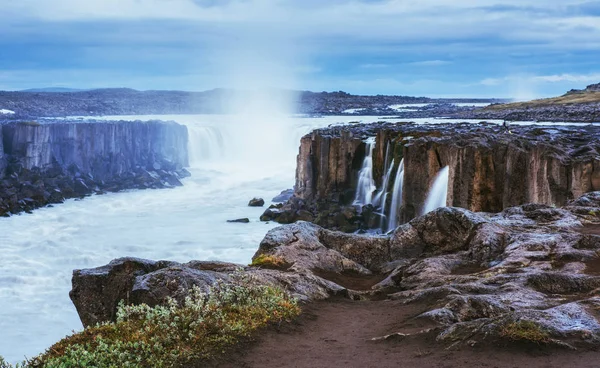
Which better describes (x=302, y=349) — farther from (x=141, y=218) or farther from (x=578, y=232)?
(x=141, y=218)

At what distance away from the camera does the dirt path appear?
9.58 metres

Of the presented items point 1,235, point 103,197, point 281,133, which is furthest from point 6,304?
point 281,133

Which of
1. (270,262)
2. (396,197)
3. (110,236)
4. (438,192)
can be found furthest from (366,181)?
(270,262)

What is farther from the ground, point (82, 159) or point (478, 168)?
point (478, 168)

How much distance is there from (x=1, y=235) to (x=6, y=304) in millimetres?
17685

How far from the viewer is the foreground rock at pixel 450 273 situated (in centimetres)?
1096

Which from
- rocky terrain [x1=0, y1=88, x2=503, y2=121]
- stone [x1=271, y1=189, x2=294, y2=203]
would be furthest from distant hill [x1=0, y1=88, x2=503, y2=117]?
stone [x1=271, y1=189, x2=294, y2=203]

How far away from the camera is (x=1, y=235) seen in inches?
1843

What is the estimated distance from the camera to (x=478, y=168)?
1201 inches

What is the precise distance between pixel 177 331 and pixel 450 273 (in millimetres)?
8051

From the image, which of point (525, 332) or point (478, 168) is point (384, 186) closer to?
point (478, 168)

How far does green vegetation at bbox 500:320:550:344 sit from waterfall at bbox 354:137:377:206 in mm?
35618

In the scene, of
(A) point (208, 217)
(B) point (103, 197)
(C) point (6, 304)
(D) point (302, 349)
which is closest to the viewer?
(D) point (302, 349)

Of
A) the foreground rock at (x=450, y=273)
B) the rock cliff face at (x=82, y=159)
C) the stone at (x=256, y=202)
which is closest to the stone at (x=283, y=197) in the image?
A: the stone at (x=256, y=202)
